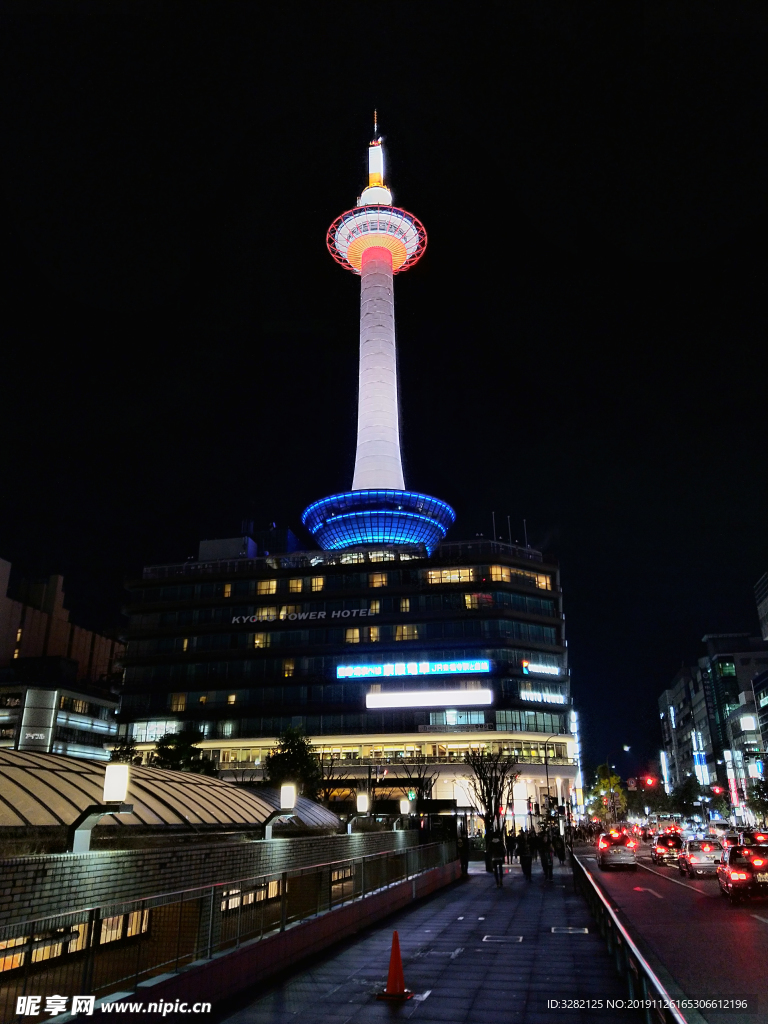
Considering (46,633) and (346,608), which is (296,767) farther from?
(46,633)

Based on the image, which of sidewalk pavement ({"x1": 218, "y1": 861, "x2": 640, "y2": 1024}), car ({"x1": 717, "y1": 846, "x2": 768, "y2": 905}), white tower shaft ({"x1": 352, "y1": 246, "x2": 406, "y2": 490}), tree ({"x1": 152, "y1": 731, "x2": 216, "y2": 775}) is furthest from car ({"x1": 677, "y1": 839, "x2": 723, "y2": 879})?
white tower shaft ({"x1": 352, "y1": 246, "x2": 406, "y2": 490})

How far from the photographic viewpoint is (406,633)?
3691 inches

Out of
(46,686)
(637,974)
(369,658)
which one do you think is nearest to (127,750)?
(46,686)

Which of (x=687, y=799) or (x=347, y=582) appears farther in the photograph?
(x=687, y=799)

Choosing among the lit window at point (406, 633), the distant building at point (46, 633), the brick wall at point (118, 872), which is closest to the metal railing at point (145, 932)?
the brick wall at point (118, 872)

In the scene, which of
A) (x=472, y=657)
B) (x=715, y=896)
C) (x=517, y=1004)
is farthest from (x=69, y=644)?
(x=517, y=1004)

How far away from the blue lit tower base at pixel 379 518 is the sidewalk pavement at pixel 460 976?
294 ft

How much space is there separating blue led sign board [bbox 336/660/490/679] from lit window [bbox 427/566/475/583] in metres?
11.0

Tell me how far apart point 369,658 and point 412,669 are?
577 cm

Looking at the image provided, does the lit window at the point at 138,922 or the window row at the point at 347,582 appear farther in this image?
the window row at the point at 347,582

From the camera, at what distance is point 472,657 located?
90625mm

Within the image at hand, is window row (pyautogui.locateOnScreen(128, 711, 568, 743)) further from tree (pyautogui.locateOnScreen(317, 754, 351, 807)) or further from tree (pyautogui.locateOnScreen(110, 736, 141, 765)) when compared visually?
tree (pyautogui.locateOnScreen(317, 754, 351, 807))

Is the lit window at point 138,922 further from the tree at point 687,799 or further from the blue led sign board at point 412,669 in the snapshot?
the tree at point 687,799

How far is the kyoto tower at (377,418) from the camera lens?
111 metres
